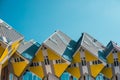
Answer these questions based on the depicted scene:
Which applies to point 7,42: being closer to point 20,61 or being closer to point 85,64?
point 20,61

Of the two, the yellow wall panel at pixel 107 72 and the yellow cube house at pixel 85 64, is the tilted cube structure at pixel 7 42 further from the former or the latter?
the yellow wall panel at pixel 107 72

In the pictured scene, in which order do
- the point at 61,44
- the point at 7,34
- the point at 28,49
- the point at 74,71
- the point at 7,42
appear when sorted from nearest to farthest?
the point at 7,42 → the point at 7,34 → the point at 74,71 → the point at 28,49 → the point at 61,44

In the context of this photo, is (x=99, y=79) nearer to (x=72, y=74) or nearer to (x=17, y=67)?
(x=72, y=74)

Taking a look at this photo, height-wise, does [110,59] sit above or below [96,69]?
above

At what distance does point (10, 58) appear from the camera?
4212cm

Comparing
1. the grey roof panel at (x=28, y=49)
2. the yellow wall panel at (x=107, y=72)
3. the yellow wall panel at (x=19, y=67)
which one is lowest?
the yellow wall panel at (x=107, y=72)

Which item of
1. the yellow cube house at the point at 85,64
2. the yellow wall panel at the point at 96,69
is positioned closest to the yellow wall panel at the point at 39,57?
the yellow cube house at the point at 85,64

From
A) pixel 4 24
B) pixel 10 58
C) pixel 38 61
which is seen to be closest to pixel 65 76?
pixel 38 61

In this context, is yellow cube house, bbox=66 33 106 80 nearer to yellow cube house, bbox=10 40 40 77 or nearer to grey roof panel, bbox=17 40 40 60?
grey roof panel, bbox=17 40 40 60

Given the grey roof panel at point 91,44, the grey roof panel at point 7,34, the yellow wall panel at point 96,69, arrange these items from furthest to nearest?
the grey roof panel at point 91,44
the yellow wall panel at point 96,69
the grey roof panel at point 7,34

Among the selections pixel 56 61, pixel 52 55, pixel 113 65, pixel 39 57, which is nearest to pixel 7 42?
pixel 39 57

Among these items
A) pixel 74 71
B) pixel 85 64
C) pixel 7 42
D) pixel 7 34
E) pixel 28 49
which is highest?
pixel 7 34

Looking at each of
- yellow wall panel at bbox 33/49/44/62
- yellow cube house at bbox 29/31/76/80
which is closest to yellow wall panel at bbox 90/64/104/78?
yellow cube house at bbox 29/31/76/80

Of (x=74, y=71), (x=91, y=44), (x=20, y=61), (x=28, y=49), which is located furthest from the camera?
(x=91, y=44)
